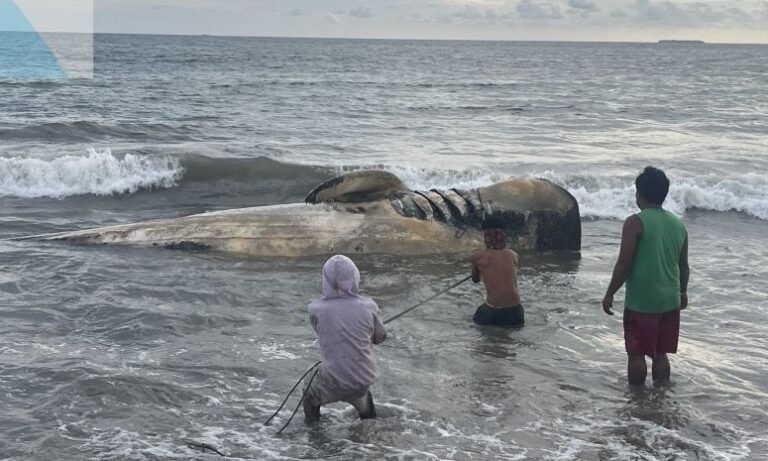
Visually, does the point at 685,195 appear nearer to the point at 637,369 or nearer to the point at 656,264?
the point at 637,369

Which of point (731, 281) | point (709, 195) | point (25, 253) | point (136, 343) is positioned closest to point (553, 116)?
point (709, 195)

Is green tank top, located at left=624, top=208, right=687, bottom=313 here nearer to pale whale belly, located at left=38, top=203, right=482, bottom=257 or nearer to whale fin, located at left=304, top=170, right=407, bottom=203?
pale whale belly, located at left=38, top=203, right=482, bottom=257

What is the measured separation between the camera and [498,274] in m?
7.73

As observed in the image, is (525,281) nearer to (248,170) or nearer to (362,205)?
(362,205)

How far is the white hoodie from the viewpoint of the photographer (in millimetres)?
5430

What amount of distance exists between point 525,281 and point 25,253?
6.05m

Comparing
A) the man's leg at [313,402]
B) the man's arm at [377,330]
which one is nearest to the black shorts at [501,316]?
the man's arm at [377,330]

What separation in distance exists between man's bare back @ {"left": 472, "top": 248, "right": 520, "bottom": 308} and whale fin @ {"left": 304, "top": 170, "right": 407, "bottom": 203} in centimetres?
288

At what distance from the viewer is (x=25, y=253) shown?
10008 millimetres

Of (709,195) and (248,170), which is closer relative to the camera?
(709,195)

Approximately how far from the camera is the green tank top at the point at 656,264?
5992 millimetres

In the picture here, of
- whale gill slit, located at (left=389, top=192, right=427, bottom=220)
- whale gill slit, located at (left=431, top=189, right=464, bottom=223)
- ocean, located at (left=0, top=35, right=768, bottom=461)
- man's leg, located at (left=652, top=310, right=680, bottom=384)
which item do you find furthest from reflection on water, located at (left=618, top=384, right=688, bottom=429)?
whale gill slit, located at (left=389, top=192, right=427, bottom=220)

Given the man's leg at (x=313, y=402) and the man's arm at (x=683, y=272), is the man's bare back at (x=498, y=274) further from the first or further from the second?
the man's leg at (x=313, y=402)

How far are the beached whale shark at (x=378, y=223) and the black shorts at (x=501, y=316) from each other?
7.86 ft
